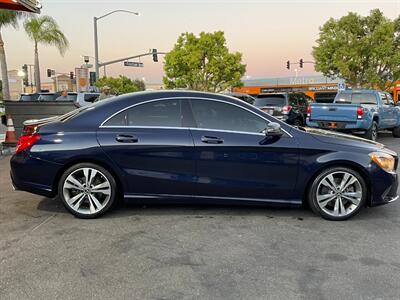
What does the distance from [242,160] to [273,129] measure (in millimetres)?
509

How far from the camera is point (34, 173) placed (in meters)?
4.58

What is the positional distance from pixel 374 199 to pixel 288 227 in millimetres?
1164

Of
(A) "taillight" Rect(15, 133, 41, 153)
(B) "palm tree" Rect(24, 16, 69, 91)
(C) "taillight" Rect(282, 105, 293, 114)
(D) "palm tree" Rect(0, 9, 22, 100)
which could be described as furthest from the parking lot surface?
(B) "palm tree" Rect(24, 16, 69, 91)

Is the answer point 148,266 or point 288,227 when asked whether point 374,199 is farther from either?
point 148,266

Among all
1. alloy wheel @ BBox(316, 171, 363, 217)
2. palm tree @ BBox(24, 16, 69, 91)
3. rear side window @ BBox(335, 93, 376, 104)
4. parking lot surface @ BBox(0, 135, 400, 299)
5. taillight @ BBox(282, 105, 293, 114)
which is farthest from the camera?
palm tree @ BBox(24, 16, 69, 91)

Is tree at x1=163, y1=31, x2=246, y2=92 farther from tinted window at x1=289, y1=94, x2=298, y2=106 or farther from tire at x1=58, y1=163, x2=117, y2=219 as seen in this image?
tire at x1=58, y1=163, x2=117, y2=219

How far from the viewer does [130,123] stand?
464cm

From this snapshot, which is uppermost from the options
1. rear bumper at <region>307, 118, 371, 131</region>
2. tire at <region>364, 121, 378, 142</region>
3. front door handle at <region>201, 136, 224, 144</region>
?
front door handle at <region>201, 136, 224, 144</region>

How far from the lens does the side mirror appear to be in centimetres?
447

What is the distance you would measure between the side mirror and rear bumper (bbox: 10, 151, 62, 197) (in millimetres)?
2497

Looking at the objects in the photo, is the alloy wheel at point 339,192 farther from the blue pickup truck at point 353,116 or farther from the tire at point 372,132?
the tire at point 372,132

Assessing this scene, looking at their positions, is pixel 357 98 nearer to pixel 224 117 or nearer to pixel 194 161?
pixel 224 117

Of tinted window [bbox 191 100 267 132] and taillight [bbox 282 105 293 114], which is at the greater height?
tinted window [bbox 191 100 267 132]

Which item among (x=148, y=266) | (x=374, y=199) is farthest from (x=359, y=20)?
(x=148, y=266)
